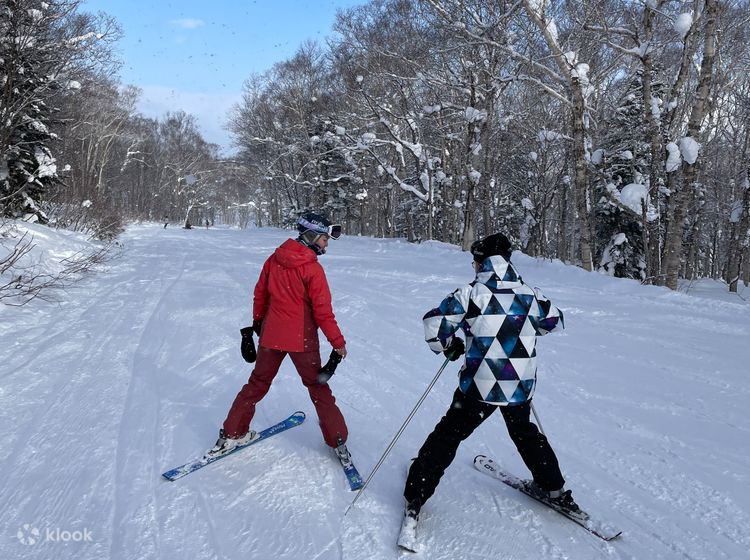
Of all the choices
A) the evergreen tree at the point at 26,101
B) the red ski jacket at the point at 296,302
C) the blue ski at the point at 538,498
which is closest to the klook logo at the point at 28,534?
the red ski jacket at the point at 296,302

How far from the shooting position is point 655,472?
3.35 meters

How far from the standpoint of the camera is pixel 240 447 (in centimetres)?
354

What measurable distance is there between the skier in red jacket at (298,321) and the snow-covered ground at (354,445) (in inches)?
13.5

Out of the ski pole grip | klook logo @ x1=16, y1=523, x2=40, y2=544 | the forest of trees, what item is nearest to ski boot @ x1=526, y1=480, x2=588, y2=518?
the ski pole grip

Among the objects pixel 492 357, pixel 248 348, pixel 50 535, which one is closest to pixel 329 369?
pixel 248 348

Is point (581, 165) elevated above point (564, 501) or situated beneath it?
elevated above

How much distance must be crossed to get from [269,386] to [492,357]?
166 cm

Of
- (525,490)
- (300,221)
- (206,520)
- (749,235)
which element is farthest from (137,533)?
(749,235)

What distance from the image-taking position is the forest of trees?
10.9 m

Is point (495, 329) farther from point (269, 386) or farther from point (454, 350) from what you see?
point (269, 386)

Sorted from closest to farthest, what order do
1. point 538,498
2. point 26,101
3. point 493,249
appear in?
point 493,249, point 538,498, point 26,101

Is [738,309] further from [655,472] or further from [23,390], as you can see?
[23,390]

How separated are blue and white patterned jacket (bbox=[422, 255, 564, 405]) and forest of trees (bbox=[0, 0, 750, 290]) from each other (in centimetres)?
860

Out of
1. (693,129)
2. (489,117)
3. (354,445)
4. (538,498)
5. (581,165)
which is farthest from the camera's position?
(489,117)
